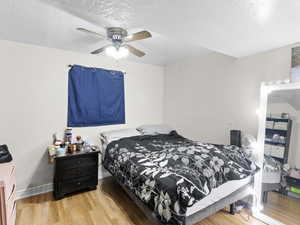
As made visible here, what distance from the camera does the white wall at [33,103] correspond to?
2270 millimetres

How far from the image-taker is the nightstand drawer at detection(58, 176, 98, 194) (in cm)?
229

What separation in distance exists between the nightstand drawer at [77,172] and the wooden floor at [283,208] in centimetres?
239

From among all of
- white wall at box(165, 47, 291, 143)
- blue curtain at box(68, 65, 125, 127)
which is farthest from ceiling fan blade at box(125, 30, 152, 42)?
white wall at box(165, 47, 291, 143)

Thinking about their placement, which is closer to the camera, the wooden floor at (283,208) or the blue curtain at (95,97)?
the wooden floor at (283,208)

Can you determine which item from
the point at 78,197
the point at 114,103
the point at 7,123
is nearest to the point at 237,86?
the point at 114,103

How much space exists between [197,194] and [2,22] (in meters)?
2.69

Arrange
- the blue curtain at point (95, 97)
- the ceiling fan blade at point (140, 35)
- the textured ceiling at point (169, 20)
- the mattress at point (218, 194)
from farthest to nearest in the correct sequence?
1. the blue curtain at point (95, 97)
2. the ceiling fan blade at point (140, 35)
3. the mattress at point (218, 194)
4. the textured ceiling at point (169, 20)

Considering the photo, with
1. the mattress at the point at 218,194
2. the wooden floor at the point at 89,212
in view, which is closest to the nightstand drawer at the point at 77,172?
the wooden floor at the point at 89,212

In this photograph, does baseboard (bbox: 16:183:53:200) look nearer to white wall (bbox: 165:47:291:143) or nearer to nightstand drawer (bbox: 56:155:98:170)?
nightstand drawer (bbox: 56:155:98:170)

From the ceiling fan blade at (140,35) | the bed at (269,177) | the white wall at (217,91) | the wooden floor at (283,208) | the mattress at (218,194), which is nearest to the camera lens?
the mattress at (218,194)

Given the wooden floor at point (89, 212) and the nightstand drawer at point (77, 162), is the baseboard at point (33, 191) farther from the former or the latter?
the nightstand drawer at point (77, 162)

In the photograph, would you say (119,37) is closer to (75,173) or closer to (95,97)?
(95,97)

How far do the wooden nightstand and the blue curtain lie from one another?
64cm

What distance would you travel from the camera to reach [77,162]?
7.82 ft
